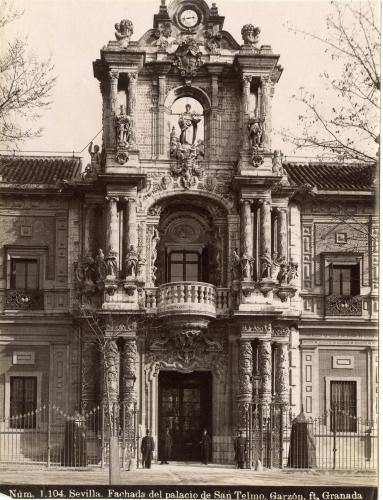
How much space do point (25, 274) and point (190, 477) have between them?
11.3 meters

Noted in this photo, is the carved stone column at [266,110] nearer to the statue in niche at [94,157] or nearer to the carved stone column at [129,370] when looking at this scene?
the statue in niche at [94,157]

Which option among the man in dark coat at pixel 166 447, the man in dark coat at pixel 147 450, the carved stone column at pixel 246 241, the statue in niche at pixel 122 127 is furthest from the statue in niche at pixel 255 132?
the man in dark coat at pixel 147 450

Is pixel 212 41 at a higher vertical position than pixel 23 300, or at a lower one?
higher

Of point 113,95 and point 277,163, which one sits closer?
Result: point 113,95

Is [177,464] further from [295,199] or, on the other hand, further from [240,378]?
[295,199]

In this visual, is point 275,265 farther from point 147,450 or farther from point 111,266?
point 147,450

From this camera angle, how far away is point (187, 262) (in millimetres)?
41969

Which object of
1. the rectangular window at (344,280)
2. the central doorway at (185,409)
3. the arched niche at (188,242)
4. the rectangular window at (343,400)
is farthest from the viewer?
the rectangular window at (344,280)

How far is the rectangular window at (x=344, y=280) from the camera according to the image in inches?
1677

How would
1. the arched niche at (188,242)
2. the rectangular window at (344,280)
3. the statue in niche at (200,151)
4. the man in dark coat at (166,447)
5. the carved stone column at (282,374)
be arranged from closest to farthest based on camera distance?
the man in dark coat at (166,447)
the carved stone column at (282,374)
the arched niche at (188,242)
the statue in niche at (200,151)
the rectangular window at (344,280)

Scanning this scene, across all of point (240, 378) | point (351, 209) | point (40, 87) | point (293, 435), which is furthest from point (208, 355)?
point (40, 87)

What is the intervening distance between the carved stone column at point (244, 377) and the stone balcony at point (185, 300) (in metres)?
1.41

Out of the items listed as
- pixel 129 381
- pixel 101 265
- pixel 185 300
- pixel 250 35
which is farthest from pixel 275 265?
pixel 250 35

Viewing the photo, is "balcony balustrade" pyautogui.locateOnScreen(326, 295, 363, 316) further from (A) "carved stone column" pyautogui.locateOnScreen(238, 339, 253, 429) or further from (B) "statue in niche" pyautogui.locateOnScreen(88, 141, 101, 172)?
(B) "statue in niche" pyautogui.locateOnScreen(88, 141, 101, 172)
